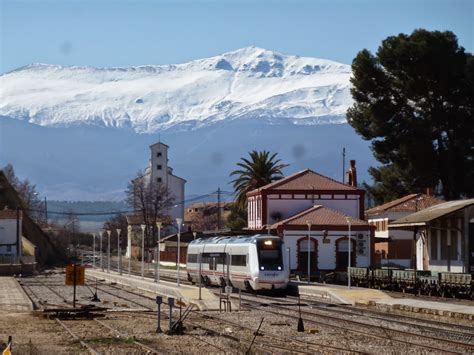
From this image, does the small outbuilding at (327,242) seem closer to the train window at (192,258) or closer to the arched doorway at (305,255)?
the arched doorway at (305,255)

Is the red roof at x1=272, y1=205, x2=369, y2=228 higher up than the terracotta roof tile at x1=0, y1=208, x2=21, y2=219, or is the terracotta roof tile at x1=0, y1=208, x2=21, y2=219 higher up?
the terracotta roof tile at x1=0, y1=208, x2=21, y2=219

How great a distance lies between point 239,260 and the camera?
5856cm

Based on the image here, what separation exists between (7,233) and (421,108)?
141 feet

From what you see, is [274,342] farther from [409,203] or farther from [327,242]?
[409,203]

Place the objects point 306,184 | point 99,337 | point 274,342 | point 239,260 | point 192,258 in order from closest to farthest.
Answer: point 274,342
point 99,337
point 239,260
point 192,258
point 306,184

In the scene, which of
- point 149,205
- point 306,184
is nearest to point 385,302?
point 306,184

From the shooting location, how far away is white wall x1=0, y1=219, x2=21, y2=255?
108938 mm

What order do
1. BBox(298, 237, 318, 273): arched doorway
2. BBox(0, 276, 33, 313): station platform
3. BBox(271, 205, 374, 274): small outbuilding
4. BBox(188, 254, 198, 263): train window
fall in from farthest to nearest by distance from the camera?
BBox(271, 205, 374, 274): small outbuilding
BBox(298, 237, 318, 273): arched doorway
BBox(188, 254, 198, 263): train window
BBox(0, 276, 33, 313): station platform

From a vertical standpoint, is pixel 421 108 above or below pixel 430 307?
above

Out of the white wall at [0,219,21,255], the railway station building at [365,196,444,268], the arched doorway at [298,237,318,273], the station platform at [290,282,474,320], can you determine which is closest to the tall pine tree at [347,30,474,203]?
the railway station building at [365,196,444,268]

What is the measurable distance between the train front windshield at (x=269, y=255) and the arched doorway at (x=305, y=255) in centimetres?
2123

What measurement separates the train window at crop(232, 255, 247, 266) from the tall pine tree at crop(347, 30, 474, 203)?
111ft

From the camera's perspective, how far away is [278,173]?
11725cm

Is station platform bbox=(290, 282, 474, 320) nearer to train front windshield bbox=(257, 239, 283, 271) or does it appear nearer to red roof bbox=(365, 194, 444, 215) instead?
train front windshield bbox=(257, 239, 283, 271)
